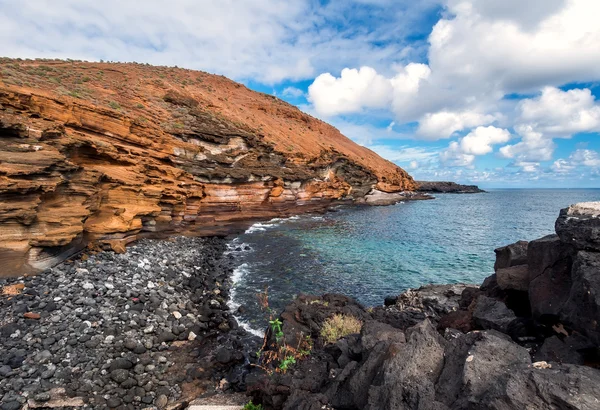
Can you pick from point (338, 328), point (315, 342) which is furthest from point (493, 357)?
point (315, 342)

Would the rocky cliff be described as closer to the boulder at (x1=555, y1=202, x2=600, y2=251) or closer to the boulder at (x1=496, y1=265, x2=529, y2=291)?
the boulder at (x1=496, y1=265, x2=529, y2=291)

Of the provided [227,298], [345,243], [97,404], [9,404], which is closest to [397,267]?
[345,243]

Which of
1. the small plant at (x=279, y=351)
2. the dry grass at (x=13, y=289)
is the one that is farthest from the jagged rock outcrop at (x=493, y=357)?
the dry grass at (x=13, y=289)

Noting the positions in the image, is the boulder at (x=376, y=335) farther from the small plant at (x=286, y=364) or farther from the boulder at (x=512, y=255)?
the boulder at (x=512, y=255)

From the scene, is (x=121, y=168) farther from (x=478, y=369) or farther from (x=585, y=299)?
(x=585, y=299)

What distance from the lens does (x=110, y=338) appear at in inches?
361

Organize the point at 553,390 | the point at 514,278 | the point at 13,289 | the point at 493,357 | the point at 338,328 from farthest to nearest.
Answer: the point at 13,289, the point at 338,328, the point at 514,278, the point at 493,357, the point at 553,390

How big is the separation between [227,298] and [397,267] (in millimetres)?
12307

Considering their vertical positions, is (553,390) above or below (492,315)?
above

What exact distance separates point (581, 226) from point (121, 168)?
822 inches

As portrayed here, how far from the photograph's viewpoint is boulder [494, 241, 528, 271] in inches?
346

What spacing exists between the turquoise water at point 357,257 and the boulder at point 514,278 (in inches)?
323

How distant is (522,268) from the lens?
755cm

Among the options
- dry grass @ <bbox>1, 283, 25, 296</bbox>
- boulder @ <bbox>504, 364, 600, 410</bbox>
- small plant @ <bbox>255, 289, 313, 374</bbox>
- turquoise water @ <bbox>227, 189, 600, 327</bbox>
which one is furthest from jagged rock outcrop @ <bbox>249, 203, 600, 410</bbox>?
dry grass @ <bbox>1, 283, 25, 296</bbox>
